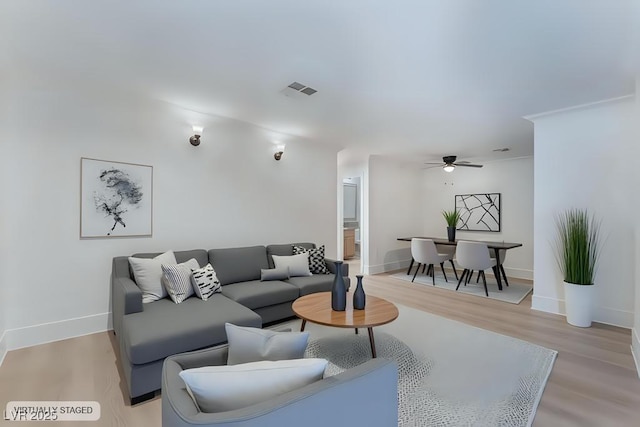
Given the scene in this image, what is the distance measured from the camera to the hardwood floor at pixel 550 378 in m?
1.82

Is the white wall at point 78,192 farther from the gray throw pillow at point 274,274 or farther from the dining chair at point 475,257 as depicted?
the dining chair at point 475,257

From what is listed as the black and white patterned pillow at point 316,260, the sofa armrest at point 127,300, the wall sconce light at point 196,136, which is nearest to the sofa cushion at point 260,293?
the black and white patterned pillow at point 316,260

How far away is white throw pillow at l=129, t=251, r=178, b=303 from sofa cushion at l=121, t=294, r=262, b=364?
3.9 inches

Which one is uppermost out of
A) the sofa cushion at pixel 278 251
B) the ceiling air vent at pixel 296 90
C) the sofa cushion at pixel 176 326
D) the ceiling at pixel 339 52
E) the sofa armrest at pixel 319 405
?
the ceiling at pixel 339 52

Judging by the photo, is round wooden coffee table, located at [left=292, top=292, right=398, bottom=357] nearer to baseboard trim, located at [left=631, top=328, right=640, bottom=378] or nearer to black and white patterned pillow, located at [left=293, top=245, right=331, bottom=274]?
black and white patterned pillow, located at [left=293, top=245, right=331, bottom=274]

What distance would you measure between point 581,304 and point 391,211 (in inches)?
147

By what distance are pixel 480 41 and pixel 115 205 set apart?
3656 millimetres

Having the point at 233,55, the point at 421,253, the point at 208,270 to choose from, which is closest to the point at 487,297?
the point at 421,253

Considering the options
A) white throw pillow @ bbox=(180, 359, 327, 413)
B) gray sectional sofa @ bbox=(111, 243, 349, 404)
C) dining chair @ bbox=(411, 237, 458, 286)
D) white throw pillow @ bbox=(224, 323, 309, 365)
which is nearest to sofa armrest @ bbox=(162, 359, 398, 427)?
white throw pillow @ bbox=(180, 359, 327, 413)

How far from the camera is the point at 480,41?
2.11 metres

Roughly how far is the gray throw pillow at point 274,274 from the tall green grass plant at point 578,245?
326 centimetres

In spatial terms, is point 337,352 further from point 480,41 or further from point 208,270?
point 480,41

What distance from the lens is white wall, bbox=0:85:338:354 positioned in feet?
8.79

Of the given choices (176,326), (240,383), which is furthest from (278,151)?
(240,383)
